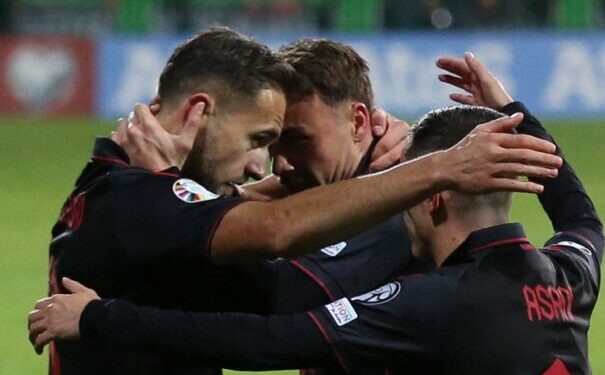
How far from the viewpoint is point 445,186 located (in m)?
3.25

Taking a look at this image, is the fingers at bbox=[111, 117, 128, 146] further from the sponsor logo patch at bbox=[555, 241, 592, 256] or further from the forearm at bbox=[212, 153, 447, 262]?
the sponsor logo patch at bbox=[555, 241, 592, 256]

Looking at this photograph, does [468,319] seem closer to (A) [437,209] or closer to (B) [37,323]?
(A) [437,209]

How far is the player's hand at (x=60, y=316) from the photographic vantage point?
3438 millimetres

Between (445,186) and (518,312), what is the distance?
14.2 inches

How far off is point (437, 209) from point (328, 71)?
3.52 ft

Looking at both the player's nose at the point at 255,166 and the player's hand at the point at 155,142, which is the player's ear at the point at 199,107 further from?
the player's nose at the point at 255,166

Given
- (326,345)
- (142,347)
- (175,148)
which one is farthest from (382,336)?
(175,148)

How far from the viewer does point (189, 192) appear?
11.6ft

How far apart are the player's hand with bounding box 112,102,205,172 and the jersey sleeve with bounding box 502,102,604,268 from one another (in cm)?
103

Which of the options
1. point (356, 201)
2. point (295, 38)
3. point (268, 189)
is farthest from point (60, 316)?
point (295, 38)

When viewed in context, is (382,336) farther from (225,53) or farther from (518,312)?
(225,53)

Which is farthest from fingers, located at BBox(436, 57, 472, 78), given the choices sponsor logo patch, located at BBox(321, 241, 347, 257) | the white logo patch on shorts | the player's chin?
the white logo patch on shorts

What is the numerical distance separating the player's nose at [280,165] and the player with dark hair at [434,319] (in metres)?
0.95

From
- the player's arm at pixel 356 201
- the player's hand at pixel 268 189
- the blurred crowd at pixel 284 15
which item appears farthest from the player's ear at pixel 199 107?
the blurred crowd at pixel 284 15
